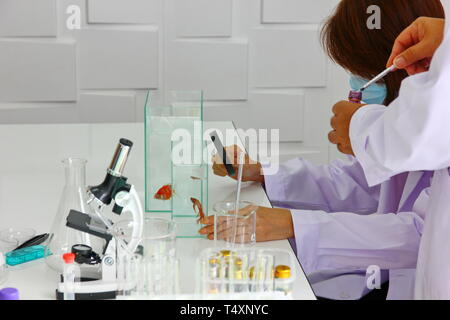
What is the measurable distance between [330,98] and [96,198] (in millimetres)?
2626

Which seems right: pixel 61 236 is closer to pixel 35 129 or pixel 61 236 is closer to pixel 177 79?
pixel 35 129

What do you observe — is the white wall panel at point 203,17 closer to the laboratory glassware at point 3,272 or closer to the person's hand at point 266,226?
the person's hand at point 266,226

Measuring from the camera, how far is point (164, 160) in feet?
5.24

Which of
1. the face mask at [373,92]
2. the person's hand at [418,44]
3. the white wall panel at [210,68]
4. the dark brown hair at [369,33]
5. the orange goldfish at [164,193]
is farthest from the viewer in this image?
the white wall panel at [210,68]

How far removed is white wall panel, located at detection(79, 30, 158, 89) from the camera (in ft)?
11.5

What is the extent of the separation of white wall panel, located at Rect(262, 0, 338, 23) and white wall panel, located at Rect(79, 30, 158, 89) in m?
0.58

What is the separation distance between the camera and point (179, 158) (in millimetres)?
1462

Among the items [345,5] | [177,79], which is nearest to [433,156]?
[345,5]

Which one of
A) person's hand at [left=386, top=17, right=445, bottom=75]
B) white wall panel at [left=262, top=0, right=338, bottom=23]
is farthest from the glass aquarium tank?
white wall panel at [left=262, top=0, right=338, bottom=23]

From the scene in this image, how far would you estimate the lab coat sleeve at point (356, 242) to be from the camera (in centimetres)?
148

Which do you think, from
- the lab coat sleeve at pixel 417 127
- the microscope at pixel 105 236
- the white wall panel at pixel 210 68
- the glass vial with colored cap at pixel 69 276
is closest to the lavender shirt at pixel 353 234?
the lab coat sleeve at pixel 417 127

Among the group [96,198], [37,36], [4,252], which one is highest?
[37,36]

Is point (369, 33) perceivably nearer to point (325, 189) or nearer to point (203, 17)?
point (325, 189)

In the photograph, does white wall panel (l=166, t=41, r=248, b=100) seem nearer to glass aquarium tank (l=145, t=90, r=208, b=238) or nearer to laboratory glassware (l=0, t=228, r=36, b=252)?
glass aquarium tank (l=145, t=90, r=208, b=238)
